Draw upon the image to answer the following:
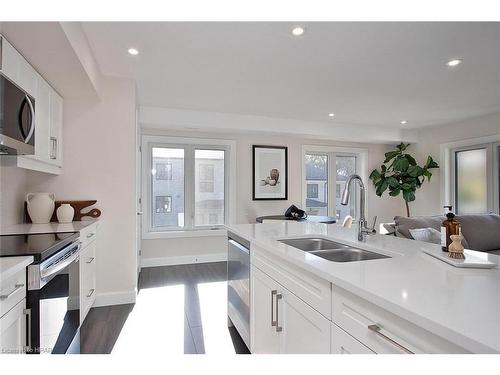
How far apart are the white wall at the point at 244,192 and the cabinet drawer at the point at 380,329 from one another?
3.89m

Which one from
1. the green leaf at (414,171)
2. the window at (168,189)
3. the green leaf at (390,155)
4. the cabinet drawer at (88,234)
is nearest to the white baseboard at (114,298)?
the cabinet drawer at (88,234)

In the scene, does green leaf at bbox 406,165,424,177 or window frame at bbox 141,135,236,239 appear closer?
window frame at bbox 141,135,236,239

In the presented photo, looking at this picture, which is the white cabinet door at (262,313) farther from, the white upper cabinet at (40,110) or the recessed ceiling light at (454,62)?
the recessed ceiling light at (454,62)

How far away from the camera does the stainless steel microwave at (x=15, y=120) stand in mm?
1563

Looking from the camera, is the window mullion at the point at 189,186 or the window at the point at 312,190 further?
the window at the point at 312,190

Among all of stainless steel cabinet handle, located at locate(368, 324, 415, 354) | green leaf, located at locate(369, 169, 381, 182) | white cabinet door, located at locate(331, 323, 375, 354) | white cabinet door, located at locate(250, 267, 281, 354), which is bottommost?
white cabinet door, located at locate(250, 267, 281, 354)

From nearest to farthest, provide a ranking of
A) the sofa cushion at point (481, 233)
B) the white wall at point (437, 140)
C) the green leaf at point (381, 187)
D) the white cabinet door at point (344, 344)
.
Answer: the white cabinet door at point (344, 344)
the sofa cushion at point (481, 233)
the white wall at point (437, 140)
the green leaf at point (381, 187)

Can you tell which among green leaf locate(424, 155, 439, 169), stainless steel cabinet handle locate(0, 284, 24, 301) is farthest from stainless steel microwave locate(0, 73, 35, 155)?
green leaf locate(424, 155, 439, 169)

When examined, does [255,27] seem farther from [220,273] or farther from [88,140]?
[220,273]

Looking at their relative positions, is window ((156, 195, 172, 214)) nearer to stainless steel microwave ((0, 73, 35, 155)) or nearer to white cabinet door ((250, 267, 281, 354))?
stainless steel microwave ((0, 73, 35, 155))

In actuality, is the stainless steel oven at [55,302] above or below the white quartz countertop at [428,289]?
below

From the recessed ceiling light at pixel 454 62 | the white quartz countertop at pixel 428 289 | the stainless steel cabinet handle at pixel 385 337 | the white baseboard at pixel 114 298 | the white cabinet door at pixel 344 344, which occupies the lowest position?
the white baseboard at pixel 114 298

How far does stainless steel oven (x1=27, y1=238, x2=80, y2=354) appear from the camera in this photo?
129 centimetres

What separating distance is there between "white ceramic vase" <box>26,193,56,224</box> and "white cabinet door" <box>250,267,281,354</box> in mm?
2056
